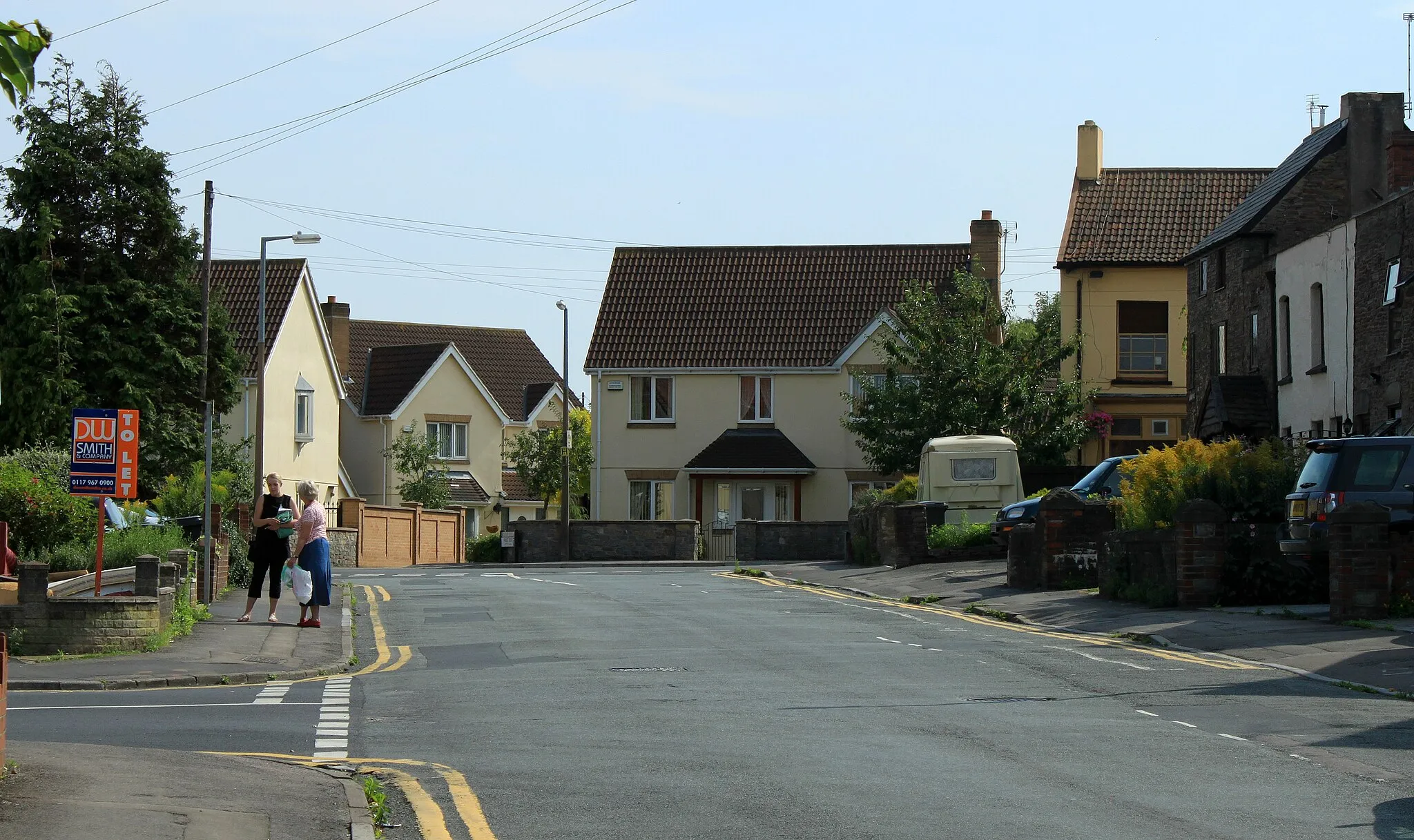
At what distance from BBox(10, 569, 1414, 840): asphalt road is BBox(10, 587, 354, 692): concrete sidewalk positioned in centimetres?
49

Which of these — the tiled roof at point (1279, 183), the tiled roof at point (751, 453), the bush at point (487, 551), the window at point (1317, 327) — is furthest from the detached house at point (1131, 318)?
the bush at point (487, 551)

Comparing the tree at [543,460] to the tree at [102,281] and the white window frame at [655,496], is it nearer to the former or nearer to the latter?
the white window frame at [655,496]

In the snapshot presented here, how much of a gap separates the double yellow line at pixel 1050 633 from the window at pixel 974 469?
830 cm

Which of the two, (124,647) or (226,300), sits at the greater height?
(226,300)

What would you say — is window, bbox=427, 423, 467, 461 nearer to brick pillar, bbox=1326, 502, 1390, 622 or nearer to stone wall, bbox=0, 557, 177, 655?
stone wall, bbox=0, 557, 177, 655

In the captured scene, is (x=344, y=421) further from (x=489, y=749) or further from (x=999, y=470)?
(x=489, y=749)

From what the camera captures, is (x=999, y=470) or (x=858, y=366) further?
(x=858, y=366)

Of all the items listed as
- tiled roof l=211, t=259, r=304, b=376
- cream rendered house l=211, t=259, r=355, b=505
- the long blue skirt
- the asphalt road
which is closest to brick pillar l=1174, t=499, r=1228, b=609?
the asphalt road

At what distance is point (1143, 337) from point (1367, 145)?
12825mm

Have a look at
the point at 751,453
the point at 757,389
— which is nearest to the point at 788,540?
the point at 751,453

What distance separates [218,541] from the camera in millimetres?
26266

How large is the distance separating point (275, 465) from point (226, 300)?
614 centimetres

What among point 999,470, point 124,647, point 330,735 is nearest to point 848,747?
point 330,735

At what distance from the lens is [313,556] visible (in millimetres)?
20953
